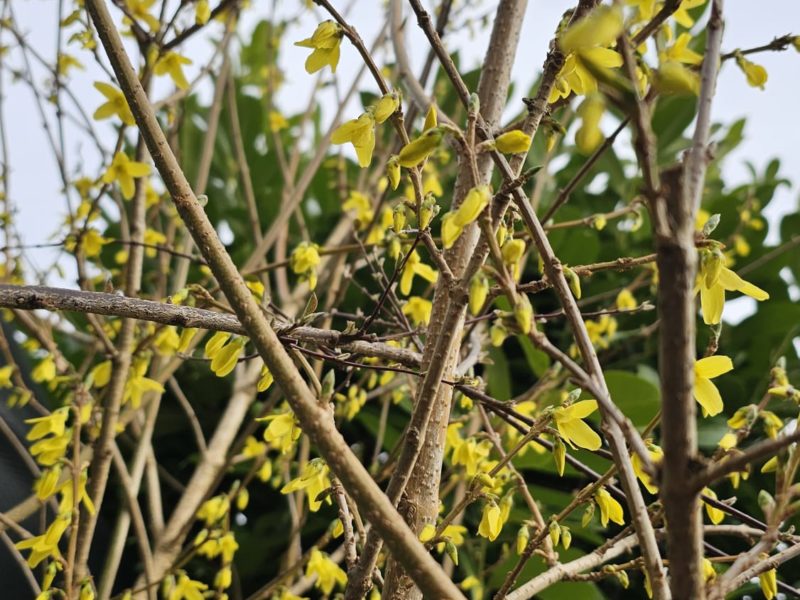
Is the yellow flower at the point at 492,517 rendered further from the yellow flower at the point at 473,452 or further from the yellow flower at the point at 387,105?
the yellow flower at the point at 387,105

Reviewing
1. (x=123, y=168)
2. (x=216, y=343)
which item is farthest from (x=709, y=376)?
(x=123, y=168)

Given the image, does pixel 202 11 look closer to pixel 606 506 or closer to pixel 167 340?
pixel 167 340

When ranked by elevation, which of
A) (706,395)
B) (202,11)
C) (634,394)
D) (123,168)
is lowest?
(706,395)

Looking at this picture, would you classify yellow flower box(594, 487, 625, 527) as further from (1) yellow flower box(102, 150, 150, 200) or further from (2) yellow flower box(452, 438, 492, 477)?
(1) yellow flower box(102, 150, 150, 200)

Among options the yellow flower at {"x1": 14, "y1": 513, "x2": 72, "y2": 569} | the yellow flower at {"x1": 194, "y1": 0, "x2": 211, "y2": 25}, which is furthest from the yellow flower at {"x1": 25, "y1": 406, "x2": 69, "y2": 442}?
the yellow flower at {"x1": 194, "y1": 0, "x2": 211, "y2": 25}

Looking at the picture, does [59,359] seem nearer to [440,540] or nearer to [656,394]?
[440,540]

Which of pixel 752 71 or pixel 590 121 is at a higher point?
pixel 752 71
